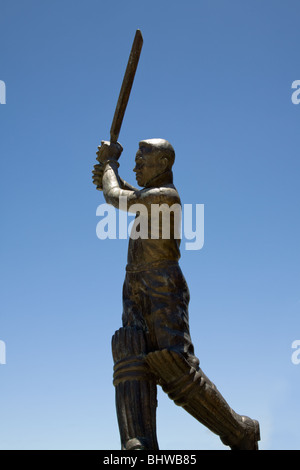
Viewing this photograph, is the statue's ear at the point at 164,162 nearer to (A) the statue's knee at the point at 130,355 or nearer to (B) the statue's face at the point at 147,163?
(B) the statue's face at the point at 147,163

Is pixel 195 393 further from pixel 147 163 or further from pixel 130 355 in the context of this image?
pixel 147 163

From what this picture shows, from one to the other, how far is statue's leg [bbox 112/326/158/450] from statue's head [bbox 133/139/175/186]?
5.63ft

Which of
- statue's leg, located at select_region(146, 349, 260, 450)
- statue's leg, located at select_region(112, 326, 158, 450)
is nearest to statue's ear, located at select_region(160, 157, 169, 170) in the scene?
statue's leg, located at select_region(112, 326, 158, 450)

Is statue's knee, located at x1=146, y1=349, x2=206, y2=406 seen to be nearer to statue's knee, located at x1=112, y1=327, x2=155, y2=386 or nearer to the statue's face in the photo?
statue's knee, located at x1=112, y1=327, x2=155, y2=386

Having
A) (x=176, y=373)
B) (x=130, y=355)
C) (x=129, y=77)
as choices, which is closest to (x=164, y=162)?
(x=129, y=77)

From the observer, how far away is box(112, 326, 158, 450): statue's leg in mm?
6242

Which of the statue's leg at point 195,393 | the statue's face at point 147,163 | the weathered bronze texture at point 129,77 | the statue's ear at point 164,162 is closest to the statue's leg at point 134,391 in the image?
the statue's leg at point 195,393

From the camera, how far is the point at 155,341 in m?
6.69

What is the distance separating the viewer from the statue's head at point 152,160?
23.9ft

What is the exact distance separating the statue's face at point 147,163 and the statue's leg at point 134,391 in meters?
1.70

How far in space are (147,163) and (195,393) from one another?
254 cm

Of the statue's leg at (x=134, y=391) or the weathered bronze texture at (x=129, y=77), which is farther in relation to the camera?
the weathered bronze texture at (x=129, y=77)
